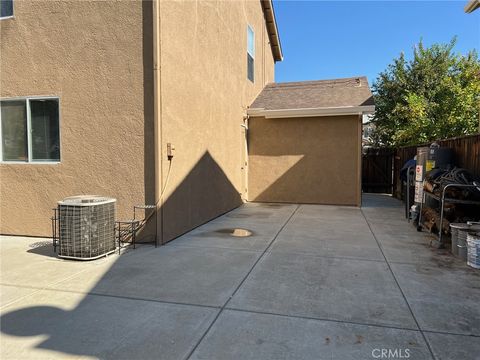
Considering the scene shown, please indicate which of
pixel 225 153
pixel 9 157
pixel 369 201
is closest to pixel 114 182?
pixel 9 157

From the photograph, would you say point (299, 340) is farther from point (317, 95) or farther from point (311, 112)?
point (317, 95)

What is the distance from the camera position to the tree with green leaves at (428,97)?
14.9 meters

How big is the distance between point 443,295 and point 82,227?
4906mm

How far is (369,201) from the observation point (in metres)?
12.9

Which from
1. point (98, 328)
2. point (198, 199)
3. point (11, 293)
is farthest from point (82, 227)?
point (198, 199)

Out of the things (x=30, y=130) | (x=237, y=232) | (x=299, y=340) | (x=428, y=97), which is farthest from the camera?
(x=428, y=97)

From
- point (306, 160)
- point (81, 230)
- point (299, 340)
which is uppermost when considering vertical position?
point (306, 160)

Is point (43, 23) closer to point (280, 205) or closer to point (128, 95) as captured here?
point (128, 95)

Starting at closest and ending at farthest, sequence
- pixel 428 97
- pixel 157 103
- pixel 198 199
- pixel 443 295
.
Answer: pixel 443 295
pixel 157 103
pixel 198 199
pixel 428 97

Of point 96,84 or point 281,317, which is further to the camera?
point 96,84

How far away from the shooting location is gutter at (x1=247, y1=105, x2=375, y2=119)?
1080 centimetres

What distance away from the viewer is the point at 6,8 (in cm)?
698

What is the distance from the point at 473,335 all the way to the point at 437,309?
21.3 inches

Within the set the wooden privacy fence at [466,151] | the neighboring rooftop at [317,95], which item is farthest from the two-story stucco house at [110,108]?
the wooden privacy fence at [466,151]
